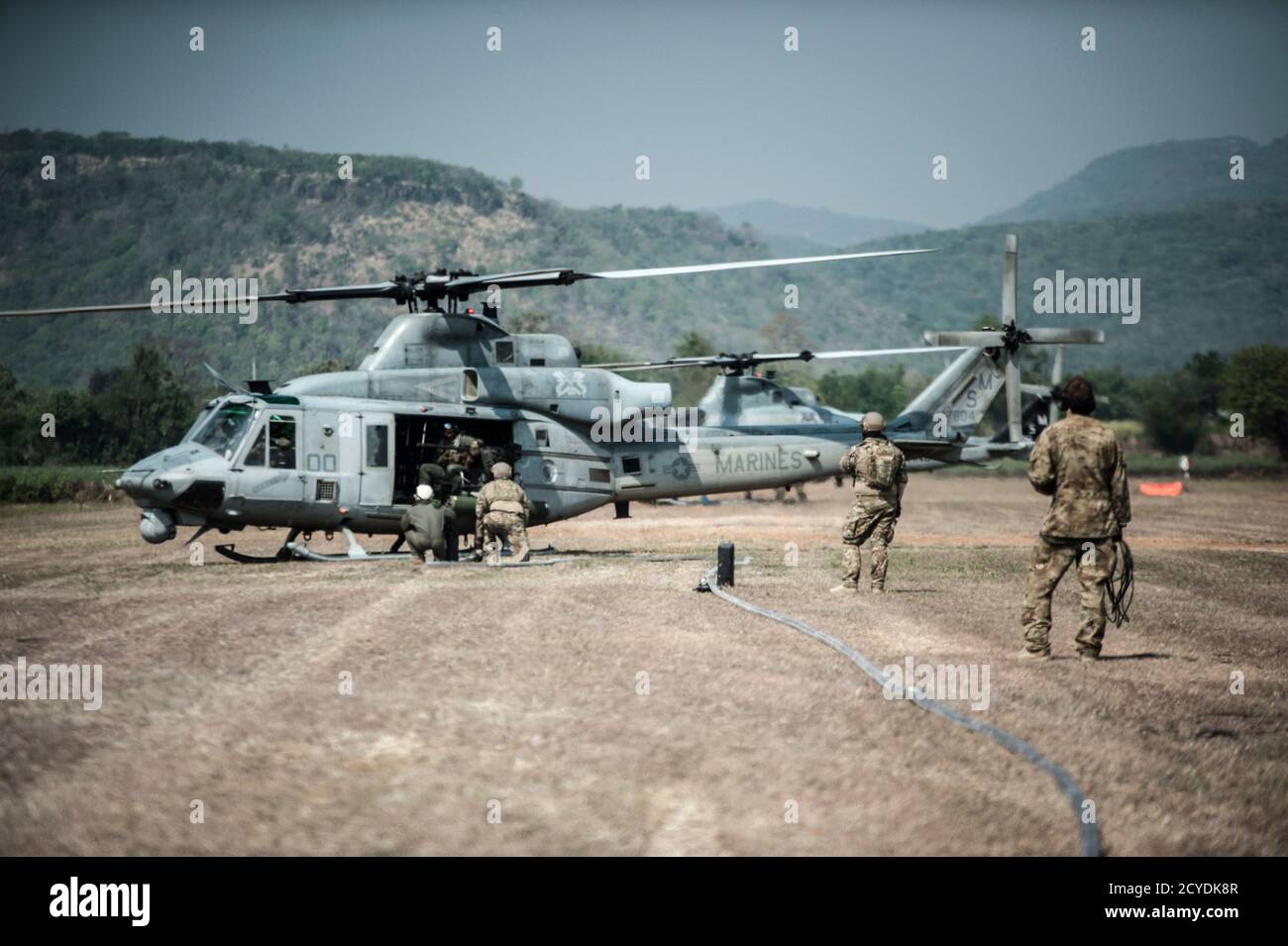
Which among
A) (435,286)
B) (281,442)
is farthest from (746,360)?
(281,442)

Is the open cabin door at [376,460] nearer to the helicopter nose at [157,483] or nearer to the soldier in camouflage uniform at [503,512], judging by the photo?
the soldier in camouflage uniform at [503,512]

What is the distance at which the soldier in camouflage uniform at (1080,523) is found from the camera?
10.8m

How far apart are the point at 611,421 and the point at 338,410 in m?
5.13

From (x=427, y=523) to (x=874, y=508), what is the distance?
24.8 ft

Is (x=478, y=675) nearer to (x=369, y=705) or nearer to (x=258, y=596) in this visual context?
(x=369, y=705)

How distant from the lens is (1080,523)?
35.8 ft

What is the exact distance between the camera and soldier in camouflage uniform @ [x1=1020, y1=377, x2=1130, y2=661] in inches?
424

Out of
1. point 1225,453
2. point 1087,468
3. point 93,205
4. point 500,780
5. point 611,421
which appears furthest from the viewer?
point 93,205

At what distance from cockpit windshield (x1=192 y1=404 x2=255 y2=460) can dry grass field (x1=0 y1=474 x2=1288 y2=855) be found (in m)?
3.18

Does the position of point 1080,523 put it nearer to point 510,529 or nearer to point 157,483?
point 510,529

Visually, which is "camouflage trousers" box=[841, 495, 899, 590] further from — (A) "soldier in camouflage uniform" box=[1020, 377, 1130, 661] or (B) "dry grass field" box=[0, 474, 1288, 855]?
(A) "soldier in camouflage uniform" box=[1020, 377, 1130, 661]

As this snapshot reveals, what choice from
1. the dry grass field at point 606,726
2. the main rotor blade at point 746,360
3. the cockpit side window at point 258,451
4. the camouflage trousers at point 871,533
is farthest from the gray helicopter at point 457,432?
the camouflage trousers at point 871,533
